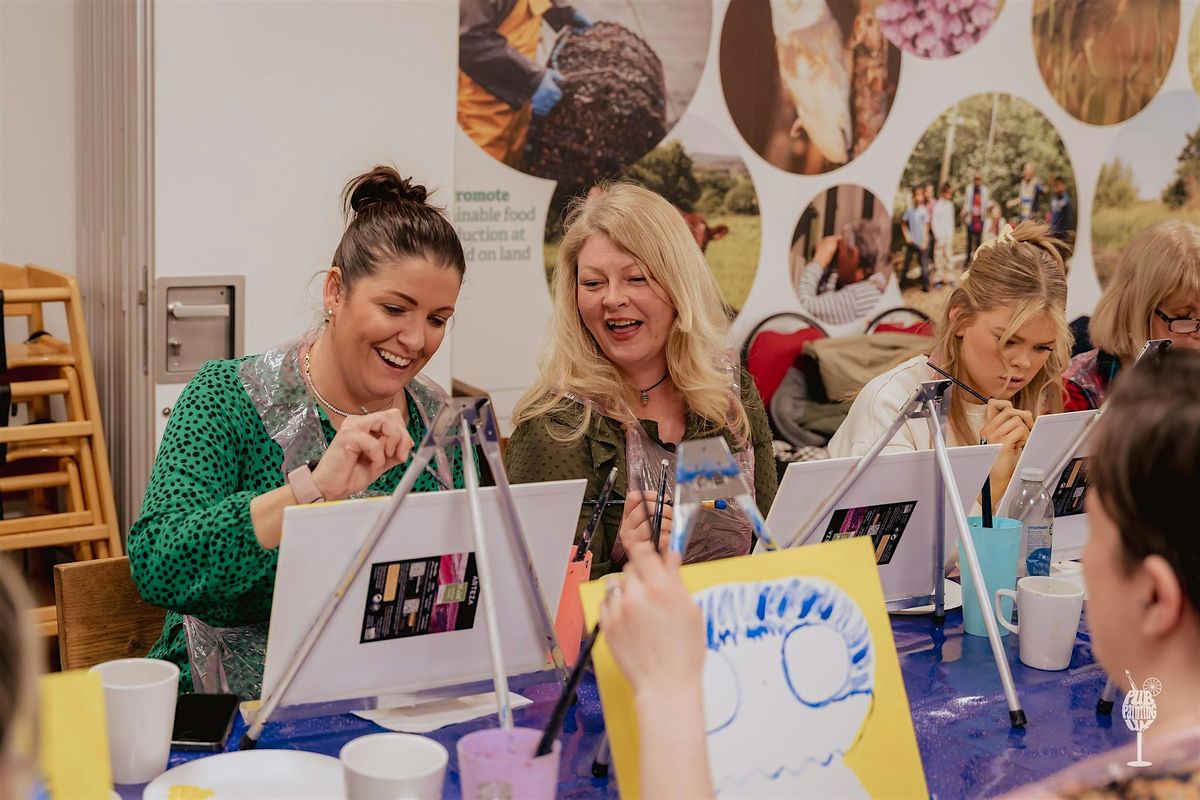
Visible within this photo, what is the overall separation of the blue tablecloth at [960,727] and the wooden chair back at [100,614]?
490mm

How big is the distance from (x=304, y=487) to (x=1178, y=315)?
222cm

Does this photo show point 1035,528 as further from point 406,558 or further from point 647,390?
point 406,558

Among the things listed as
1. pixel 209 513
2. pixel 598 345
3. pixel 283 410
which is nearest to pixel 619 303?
pixel 598 345

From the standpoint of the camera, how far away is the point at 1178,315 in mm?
2883

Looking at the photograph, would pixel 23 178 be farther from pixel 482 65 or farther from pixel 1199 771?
pixel 1199 771

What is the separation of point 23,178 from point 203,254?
904mm

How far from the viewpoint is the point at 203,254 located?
2.82 meters

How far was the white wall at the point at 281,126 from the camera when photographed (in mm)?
2754

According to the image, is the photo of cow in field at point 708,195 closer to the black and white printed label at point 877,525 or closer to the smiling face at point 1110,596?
the black and white printed label at point 877,525

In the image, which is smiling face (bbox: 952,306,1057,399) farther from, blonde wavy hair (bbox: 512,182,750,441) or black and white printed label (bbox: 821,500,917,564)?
black and white printed label (bbox: 821,500,917,564)

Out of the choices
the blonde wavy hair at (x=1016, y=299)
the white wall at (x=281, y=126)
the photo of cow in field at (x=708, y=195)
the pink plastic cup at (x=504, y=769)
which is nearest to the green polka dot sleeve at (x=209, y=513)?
the pink plastic cup at (x=504, y=769)

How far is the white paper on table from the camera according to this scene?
4.67 feet

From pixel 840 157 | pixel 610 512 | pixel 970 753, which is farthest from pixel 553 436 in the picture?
pixel 840 157

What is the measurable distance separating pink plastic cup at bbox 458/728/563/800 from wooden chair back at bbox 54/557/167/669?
85cm
